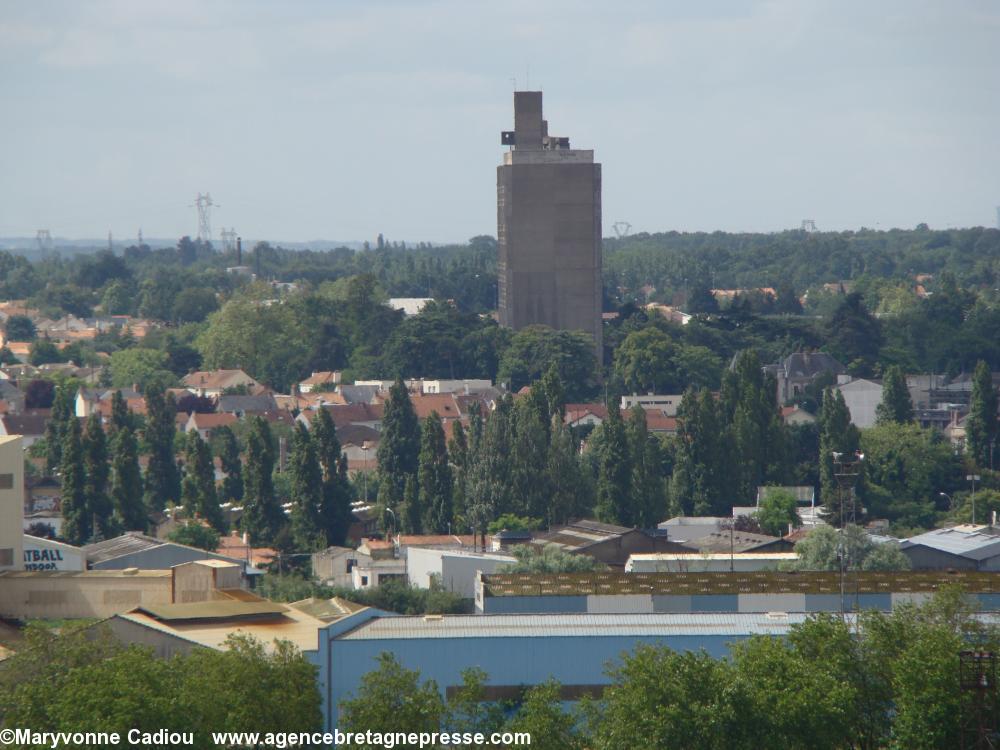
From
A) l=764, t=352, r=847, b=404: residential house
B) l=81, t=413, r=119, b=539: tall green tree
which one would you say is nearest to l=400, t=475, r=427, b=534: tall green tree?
l=81, t=413, r=119, b=539: tall green tree

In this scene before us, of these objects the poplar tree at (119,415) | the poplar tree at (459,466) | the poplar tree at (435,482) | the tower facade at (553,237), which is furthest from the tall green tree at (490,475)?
the tower facade at (553,237)

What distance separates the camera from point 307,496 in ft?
175

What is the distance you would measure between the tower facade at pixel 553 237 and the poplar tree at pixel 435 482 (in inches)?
1582

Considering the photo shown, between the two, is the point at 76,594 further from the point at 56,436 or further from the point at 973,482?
the point at 973,482

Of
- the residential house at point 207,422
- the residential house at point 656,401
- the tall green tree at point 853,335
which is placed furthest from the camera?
the tall green tree at point 853,335

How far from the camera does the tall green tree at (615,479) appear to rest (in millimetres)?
54875

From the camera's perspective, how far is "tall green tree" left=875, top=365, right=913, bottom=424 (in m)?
67.6

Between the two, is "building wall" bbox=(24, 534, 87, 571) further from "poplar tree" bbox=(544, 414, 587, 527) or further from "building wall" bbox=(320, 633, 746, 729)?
"poplar tree" bbox=(544, 414, 587, 527)

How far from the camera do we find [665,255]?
579 ft

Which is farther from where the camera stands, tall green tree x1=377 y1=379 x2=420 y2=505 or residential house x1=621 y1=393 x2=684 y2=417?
residential house x1=621 y1=393 x2=684 y2=417

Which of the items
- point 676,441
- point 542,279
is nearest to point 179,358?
point 542,279

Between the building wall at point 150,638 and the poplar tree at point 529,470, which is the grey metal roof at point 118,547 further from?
the building wall at point 150,638

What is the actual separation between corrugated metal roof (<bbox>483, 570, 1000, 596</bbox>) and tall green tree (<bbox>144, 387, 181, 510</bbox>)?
2178 cm

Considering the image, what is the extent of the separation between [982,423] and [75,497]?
1081 inches
